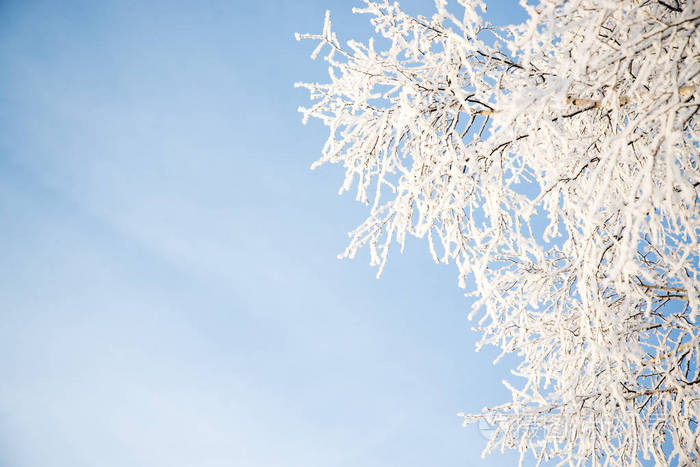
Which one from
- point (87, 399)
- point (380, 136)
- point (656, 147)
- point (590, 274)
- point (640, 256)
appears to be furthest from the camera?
point (87, 399)

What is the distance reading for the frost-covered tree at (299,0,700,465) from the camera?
1.33 meters

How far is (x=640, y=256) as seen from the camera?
8.61 feet

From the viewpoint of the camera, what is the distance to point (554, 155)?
2182 mm

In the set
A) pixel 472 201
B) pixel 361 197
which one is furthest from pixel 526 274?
pixel 361 197

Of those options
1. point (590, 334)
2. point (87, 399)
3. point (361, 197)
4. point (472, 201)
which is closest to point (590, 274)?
point (590, 334)

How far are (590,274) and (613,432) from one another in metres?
2.02

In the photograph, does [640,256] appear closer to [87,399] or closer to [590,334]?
[590,334]

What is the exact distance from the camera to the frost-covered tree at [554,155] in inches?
52.2

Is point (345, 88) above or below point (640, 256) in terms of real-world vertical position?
below

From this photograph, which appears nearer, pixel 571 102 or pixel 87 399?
pixel 571 102

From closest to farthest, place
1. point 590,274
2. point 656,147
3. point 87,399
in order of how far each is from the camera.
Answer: point 656,147, point 590,274, point 87,399

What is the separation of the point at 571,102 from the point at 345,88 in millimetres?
1168

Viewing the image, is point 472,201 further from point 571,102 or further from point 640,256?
point 640,256

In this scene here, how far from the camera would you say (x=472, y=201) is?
2.19 metres
